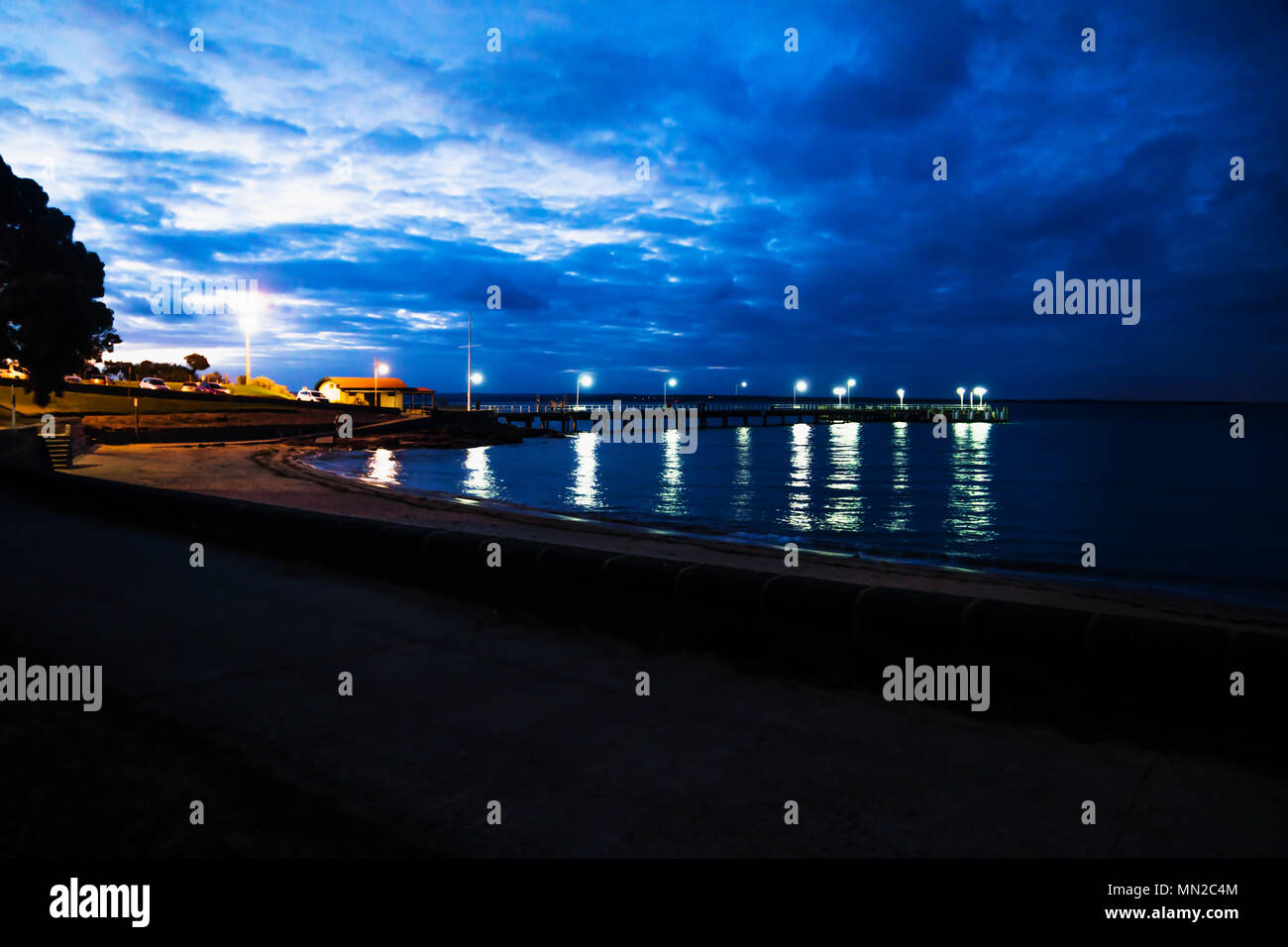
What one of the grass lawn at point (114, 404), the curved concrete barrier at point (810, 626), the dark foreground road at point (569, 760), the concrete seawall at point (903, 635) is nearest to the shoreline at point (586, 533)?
the concrete seawall at point (903, 635)

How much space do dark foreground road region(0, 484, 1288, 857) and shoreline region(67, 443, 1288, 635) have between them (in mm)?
1265

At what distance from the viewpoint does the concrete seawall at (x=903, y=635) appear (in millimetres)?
4422

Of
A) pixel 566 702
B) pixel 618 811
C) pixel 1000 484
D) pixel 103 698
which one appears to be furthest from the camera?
pixel 1000 484

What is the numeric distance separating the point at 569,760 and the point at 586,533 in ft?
46.8

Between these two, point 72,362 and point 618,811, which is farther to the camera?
point 72,362

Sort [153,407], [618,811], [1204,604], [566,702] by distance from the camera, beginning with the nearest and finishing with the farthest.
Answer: [618,811]
[566,702]
[1204,604]
[153,407]

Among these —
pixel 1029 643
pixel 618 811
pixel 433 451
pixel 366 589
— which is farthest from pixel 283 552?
pixel 433 451

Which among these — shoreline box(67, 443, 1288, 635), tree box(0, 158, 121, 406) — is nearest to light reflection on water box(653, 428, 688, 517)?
shoreline box(67, 443, 1288, 635)

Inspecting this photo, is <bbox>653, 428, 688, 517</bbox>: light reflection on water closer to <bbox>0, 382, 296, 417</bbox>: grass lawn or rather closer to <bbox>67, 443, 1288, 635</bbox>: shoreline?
<bbox>67, 443, 1288, 635</bbox>: shoreline

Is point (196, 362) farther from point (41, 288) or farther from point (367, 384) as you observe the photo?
point (41, 288)

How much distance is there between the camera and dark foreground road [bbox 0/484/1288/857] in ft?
11.4
